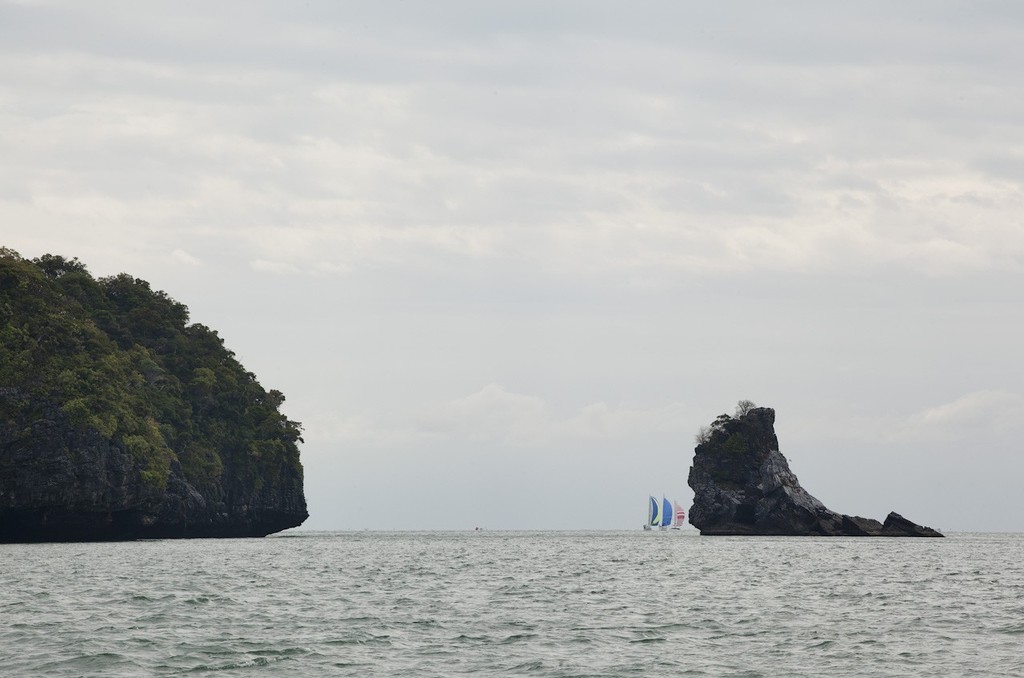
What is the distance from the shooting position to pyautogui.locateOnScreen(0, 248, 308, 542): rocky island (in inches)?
3346

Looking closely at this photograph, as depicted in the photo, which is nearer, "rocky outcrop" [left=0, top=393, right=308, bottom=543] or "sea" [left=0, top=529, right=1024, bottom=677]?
"sea" [left=0, top=529, right=1024, bottom=677]

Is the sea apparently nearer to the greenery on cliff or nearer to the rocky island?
the rocky island

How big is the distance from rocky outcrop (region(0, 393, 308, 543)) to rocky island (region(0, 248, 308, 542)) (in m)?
0.10

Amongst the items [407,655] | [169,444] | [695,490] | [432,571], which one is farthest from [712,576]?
[695,490]

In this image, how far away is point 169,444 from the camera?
368 feet

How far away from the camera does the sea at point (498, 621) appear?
88.6 ft

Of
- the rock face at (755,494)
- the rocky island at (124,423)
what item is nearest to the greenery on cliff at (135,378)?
the rocky island at (124,423)

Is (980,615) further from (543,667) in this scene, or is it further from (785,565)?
(785,565)

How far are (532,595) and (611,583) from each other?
826cm

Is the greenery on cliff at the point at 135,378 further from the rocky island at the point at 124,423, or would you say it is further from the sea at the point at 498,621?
the sea at the point at 498,621

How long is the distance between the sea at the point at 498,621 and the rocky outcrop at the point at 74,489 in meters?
21.7

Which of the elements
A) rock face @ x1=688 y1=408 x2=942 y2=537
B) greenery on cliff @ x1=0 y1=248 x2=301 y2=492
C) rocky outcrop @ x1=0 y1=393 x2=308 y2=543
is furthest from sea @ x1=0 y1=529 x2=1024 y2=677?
rock face @ x1=688 y1=408 x2=942 y2=537

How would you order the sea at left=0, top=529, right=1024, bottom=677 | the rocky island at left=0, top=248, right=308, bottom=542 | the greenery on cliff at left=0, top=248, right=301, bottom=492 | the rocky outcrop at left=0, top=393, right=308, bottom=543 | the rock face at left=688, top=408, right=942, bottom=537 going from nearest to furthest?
1. the sea at left=0, top=529, right=1024, bottom=677
2. the rocky outcrop at left=0, top=393, right=308, bottom=543
3. the rocky island at left=0, top=248, right=308, bottom=542
4. the greenery on cliff at left=0, top=248, right=301, bottom=492
5. the rock face at left=688, top=408, right=942, bottom=537

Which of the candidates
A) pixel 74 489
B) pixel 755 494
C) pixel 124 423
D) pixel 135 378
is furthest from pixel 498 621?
pixel 755 494
